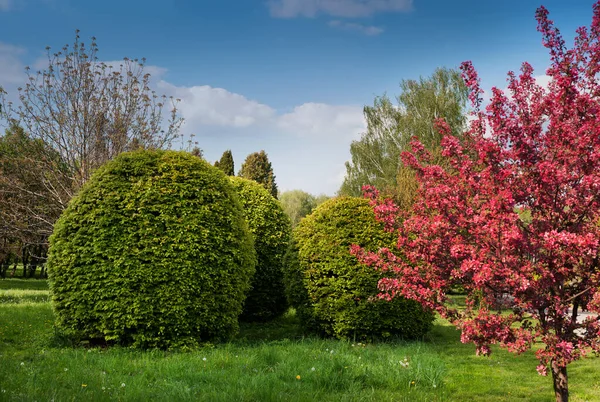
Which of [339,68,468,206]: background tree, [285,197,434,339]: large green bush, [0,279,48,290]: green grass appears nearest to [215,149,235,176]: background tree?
[339,68,468,206]: background tree

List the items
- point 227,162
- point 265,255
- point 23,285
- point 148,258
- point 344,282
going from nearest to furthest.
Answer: point 148,258 → point 344,282 → point 265,255 → point 23,285 → point 227,162

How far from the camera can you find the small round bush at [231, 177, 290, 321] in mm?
10664

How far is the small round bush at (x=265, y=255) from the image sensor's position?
35.0ft

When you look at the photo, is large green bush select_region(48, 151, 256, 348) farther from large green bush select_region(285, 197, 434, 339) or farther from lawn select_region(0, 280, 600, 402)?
large green bush select_region(285, 197, 434, 339)

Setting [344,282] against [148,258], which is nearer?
[148,258]

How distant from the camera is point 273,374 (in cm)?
551

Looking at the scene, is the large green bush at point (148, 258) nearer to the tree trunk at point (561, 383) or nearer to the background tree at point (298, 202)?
the tree trunk at point (561, 383)

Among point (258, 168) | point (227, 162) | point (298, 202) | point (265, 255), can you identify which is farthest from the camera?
point (298, 202)

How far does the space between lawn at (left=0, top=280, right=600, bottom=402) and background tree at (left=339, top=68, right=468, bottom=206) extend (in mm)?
20381

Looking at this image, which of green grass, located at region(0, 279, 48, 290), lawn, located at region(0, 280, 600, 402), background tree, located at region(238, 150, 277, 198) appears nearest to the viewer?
lawn, located at region(0, 280, 600, 402)

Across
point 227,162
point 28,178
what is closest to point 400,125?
point 227,162

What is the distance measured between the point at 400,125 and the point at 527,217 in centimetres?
2604

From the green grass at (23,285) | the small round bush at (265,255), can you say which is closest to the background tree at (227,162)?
the green grass at (23,285)

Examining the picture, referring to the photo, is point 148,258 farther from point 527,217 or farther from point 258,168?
point 258,168
